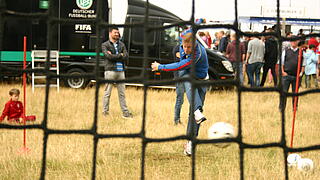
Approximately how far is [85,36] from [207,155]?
284 inches

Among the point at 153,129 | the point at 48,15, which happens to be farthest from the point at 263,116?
the point at 48,15

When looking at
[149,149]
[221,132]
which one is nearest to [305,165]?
[221,132]

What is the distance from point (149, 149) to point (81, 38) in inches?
268

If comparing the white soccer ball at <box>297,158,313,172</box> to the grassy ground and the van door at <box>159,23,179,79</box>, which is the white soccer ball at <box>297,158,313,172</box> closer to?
the grassy ground

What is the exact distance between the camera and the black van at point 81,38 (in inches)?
484

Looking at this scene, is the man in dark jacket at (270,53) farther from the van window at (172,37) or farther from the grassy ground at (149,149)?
the grassy ground at (149,149)

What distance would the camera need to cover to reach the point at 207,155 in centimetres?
612

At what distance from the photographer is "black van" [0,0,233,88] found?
1229cm

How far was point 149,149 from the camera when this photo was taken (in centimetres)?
631

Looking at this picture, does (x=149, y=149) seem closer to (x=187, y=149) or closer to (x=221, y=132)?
(x=187, y=149)

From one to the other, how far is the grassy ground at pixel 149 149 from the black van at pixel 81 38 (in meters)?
2.22

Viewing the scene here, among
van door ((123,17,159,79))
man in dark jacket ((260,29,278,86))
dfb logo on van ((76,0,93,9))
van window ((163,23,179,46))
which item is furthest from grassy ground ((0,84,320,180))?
man in dark jacket ((260,29,278,86))

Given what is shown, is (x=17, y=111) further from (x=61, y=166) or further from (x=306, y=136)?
(x=306, y=136)

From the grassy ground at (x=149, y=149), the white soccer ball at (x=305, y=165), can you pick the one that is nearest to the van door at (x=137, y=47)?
the grassy ground at (x=149, y=149)
